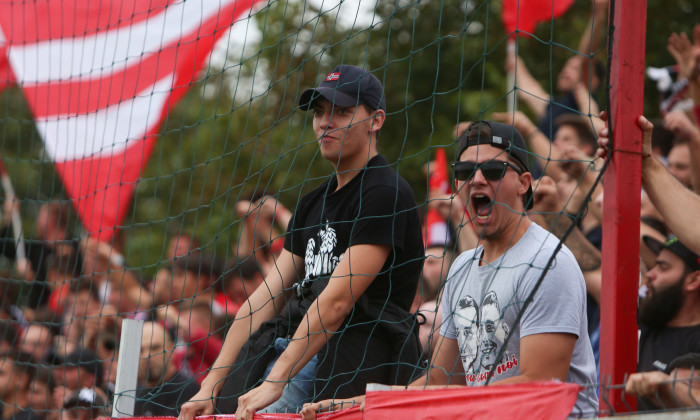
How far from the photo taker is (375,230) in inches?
134

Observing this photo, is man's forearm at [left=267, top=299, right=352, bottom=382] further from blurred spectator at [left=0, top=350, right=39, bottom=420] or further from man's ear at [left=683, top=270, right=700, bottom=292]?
blurred spectator at [left=0, top=350, right=39, bottom=420]

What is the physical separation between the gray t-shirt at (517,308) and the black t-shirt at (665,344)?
2.57ft

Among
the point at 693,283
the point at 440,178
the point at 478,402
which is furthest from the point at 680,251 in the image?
the point at 440,178

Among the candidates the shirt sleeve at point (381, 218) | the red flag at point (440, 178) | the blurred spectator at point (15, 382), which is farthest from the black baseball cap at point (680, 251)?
the blurred spectator at point (15, 382)

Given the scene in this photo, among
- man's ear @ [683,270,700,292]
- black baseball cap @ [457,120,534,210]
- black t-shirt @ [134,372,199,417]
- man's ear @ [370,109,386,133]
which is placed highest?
man's ear @ [370,109,386,133]

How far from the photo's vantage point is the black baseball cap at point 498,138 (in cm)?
319

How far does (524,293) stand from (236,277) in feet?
11.9

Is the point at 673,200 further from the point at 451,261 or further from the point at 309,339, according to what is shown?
the point at 309,339

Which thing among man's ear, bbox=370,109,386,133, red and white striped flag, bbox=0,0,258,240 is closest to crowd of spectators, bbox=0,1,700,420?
man's ear, bbox=370,109,386,133

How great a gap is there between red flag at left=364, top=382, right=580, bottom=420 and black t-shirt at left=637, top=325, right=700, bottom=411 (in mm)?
1260

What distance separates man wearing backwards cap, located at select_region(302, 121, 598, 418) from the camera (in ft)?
9.30

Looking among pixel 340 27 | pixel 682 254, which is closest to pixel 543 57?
pixel 340 27

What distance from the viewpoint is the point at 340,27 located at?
10305mm

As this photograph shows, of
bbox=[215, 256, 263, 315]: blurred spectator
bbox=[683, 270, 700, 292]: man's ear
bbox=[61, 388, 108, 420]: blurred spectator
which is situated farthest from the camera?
bbox=[215, 256, 263, 315]: blurred spectator
